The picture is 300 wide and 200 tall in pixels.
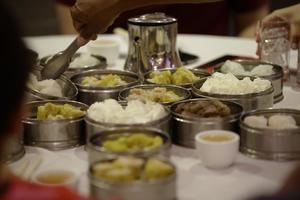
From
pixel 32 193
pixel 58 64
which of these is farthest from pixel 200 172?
pixel 58 64

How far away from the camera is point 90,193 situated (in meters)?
1.63

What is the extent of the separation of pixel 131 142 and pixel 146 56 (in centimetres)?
95

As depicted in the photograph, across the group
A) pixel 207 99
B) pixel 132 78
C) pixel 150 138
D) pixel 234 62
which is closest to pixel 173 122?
pixel 207 99

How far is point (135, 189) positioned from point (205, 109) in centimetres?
58

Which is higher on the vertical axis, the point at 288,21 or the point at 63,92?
the point at 288,21

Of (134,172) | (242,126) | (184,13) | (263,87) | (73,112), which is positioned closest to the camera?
(134,172)

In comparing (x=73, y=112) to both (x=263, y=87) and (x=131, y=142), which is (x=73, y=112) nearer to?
(x=131, y=142)

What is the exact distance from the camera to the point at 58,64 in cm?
250

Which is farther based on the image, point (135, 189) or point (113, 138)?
point (113, 138)

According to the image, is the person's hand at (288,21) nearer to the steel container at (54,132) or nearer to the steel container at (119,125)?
the steel container at (119,125)

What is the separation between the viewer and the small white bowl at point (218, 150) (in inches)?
72.4

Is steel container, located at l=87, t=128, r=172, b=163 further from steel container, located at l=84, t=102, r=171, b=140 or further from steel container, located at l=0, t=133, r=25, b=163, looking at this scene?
steel container, located at l=0, t=133, r=25, b=163

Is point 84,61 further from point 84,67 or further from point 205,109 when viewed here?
point 205,109

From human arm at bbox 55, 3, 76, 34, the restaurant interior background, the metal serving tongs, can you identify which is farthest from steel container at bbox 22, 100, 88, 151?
the restaurant interior background
